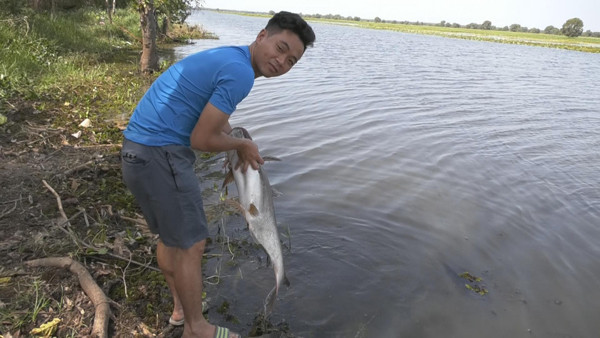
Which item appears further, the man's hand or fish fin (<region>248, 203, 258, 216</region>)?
fish fin (<region>248, 203, 258, 216</region>)

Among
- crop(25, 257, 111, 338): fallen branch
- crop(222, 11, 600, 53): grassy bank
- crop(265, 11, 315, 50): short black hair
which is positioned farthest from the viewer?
crop(222, 11, 600, 53): grassy bank

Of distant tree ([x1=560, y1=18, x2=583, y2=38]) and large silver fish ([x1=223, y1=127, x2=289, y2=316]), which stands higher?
distant tree ([x1=560, y1=18, x2=583, y2=38])

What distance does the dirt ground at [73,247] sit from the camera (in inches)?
120

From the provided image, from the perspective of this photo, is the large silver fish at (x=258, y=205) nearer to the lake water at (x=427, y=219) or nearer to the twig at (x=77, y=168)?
the lake water at (x=427, y=219)

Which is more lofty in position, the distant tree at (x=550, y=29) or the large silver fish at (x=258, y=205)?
the distant tree at (x=550, y=29)

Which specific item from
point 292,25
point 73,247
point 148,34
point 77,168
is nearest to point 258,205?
point 292,25

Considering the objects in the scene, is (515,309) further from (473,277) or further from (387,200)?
(387,200)

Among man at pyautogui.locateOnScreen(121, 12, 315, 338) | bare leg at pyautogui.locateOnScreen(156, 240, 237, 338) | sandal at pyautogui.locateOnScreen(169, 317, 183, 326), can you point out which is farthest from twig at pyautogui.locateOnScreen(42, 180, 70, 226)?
man at pyautogui.locateOnScreen(121, 12, 315, 338)

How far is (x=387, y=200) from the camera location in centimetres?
620

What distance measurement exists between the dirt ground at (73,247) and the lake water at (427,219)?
2.24 ft

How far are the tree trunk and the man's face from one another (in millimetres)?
11765

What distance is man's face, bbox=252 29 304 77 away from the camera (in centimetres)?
275

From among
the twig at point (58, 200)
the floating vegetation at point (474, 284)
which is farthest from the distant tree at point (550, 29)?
the twig at point (58, 200)

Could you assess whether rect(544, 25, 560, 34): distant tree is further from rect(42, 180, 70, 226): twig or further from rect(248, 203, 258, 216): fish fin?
rect(42, 180, 70, 226): twig
